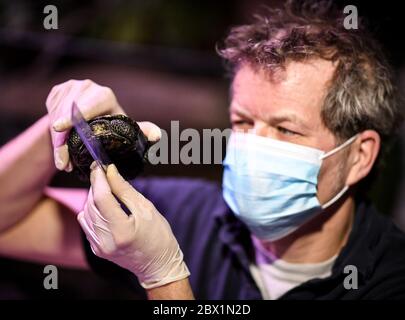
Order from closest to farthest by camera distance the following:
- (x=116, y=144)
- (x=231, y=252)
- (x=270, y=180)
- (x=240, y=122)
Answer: (x=116, y=144)
(x=270, y=180)
(x=240, y=122)
(x=231, y=252)

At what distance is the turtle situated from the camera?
929 mm

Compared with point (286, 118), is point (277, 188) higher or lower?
lower

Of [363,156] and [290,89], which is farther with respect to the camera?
[363,156]

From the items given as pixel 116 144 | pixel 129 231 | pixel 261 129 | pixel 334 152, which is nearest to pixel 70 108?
pixel 116 144

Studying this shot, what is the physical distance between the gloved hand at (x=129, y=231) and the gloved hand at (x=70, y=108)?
0.33 feet

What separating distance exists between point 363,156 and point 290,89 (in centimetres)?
32

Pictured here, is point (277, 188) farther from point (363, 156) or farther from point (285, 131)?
point (363, 156)

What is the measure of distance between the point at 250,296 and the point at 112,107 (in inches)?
26.3

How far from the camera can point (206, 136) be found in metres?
1.10

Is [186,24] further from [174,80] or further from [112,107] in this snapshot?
[112,107]

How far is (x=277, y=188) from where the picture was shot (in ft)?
4.04

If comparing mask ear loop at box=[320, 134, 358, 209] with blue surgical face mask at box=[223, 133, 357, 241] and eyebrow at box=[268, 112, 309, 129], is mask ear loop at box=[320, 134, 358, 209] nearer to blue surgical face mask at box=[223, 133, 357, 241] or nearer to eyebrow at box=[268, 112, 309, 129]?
blue surgical face mask at box=[223, 133, 357, 241]

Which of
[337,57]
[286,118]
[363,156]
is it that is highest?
[337,57]

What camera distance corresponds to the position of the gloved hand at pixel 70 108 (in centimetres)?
99
